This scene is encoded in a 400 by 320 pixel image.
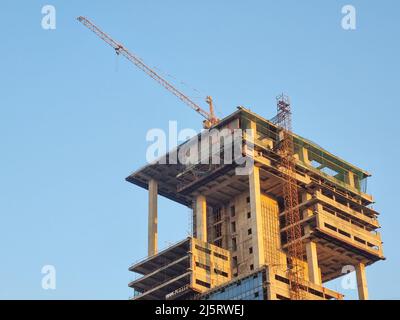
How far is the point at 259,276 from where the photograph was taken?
620 ft
